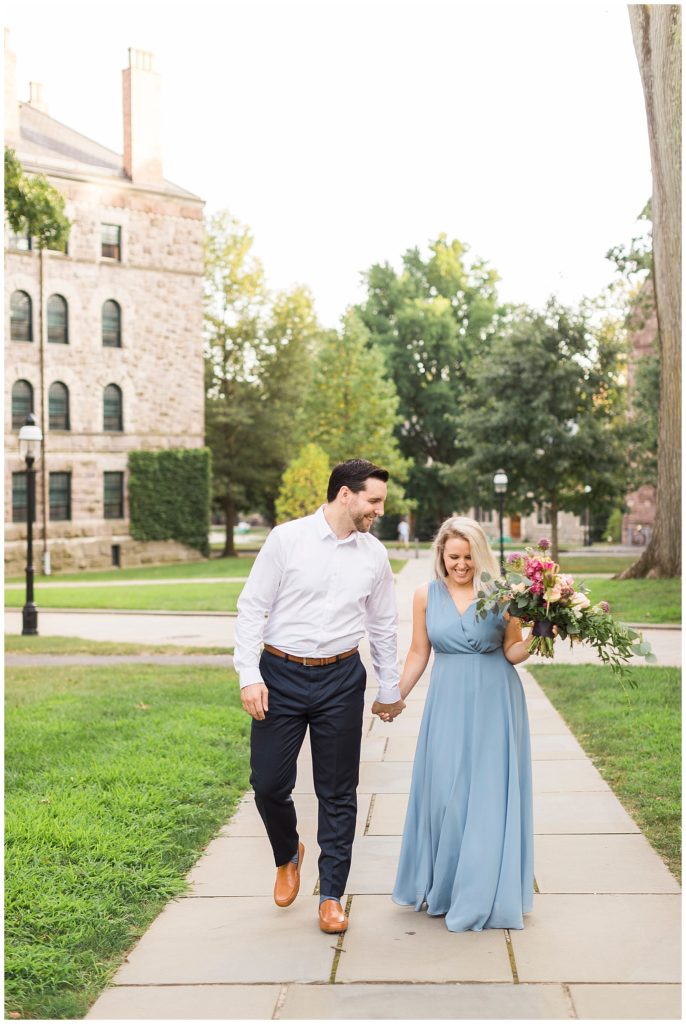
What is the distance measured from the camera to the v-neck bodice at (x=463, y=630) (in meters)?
5.11

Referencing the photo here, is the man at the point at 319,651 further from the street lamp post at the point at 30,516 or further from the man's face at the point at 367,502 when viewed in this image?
the street lamp post at the point at 30,516

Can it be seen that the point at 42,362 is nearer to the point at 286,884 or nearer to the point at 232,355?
the point at 232,355

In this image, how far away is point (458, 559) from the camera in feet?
16.9

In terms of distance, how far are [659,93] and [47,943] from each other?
11506mm

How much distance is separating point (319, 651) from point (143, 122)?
3854cm

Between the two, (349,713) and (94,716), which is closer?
(349,713)

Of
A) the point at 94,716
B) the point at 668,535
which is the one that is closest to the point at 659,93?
the point at 94,716

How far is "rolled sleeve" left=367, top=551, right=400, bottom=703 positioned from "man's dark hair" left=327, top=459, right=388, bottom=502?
0.42 meters

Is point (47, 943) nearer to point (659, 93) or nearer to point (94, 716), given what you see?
point (94, 716)

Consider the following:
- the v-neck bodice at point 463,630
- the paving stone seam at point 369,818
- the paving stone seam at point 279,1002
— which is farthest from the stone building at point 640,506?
the paving stone seam at point 279,1002

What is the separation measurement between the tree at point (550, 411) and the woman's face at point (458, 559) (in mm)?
32817

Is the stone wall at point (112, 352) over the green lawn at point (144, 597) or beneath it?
over

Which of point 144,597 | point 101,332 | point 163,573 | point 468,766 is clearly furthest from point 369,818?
point 101,332

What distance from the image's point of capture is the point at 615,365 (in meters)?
39.1
